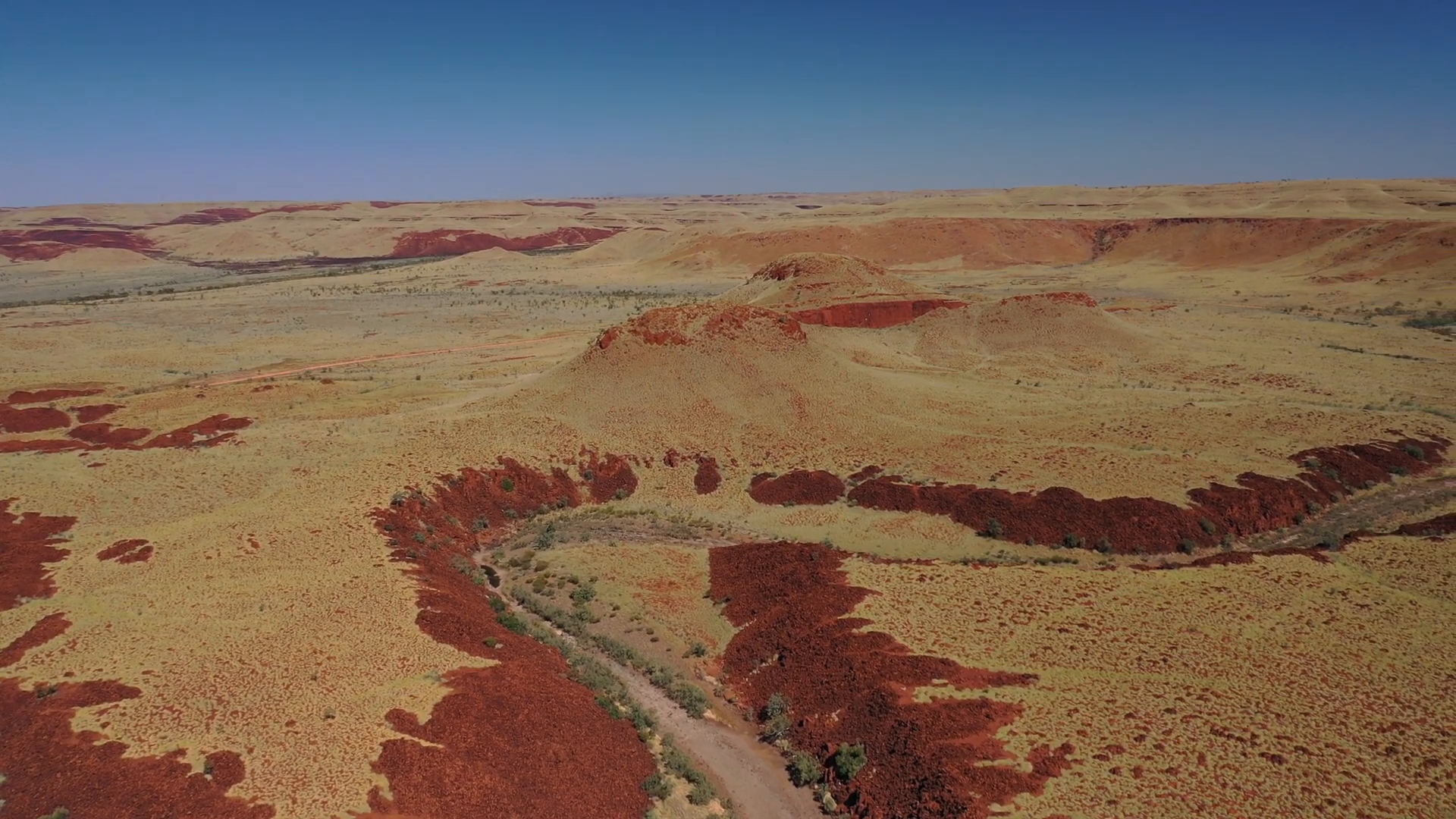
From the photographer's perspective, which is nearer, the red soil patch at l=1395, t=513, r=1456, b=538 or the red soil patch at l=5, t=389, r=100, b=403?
the red soil patch at l=1395, t=513, r=1456, b=538

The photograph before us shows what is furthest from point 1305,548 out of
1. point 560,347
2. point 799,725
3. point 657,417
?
point 560,347

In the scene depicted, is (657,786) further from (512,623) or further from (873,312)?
(873,312)

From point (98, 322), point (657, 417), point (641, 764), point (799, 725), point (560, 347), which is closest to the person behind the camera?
point (641, 764)

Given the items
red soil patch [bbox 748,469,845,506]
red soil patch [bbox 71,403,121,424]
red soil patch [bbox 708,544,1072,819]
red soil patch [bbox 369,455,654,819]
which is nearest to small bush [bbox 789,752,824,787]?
red soil patch [bbox 708,544,1072,819]

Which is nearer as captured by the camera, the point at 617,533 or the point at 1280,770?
the point at 1280,770

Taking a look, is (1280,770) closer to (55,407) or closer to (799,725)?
(799,725)

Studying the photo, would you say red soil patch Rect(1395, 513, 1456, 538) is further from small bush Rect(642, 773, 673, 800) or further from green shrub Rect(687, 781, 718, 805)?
small bush Rect(642, 773, 673, 800)

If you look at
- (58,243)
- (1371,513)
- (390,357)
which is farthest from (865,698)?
(58,243)
